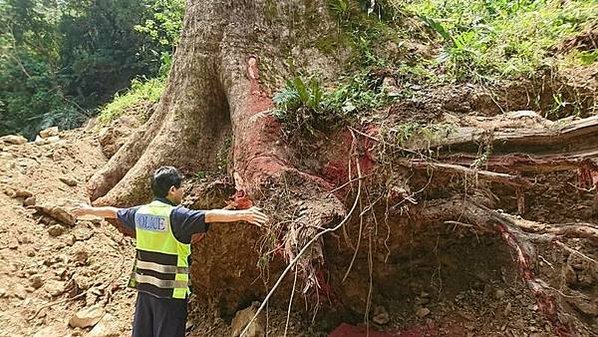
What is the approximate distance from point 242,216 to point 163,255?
605 millimetres

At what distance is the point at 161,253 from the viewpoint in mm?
2557

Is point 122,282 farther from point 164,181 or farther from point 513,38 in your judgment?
point 513,38

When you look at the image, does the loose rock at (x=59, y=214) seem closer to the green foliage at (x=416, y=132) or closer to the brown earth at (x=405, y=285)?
the brown earth at (x=405, y=285)

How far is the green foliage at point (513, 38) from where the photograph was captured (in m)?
2.87

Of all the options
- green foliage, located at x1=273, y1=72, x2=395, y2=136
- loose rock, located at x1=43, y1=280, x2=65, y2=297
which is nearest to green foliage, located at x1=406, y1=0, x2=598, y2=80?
green foliage, located at x1=273, y1=72, x2=395, y2=136

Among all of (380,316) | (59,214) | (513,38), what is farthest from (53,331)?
(513,38)

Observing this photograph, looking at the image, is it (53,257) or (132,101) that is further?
(132,101)

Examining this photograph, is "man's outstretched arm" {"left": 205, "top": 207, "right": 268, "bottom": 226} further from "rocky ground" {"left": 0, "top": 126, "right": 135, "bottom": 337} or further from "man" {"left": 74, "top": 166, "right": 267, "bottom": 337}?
"rocky ground" {"left": 0, "top": 126, "right": 135, "bottom": 337}

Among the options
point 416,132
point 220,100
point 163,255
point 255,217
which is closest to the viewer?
point 255,217

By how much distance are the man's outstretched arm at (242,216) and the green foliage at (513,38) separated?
1521mm

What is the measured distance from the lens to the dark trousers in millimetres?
2615

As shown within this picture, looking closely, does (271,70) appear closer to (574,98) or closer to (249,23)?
(249,23)

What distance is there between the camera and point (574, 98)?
276 centimetres

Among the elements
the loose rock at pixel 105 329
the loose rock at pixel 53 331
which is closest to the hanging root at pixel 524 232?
the loose rock at pixel 105 329
